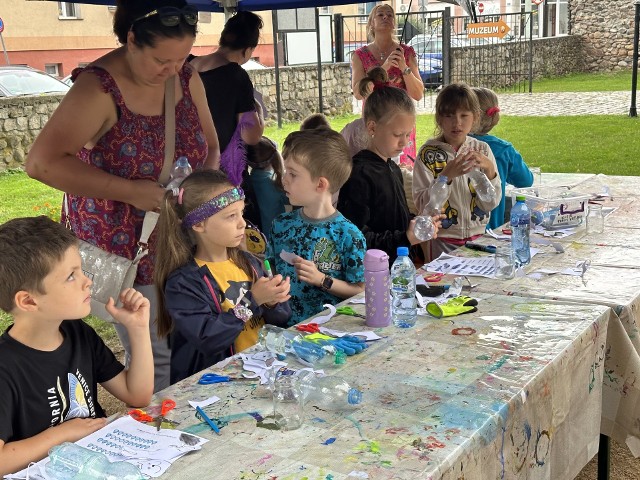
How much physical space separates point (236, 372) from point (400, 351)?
494 mm

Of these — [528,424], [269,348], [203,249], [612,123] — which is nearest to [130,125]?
[203,249]

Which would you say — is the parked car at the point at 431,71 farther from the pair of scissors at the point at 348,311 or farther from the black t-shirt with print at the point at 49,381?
the black t-shirt with print at the point at 49,381

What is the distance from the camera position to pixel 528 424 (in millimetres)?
2146

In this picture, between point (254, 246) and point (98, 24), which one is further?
point (98, 24)

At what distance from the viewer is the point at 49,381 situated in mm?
1976

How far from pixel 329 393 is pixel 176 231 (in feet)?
2.78

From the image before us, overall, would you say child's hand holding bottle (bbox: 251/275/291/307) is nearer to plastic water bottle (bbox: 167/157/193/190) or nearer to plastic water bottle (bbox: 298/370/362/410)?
plastic water bottle (bbox: 298/370/362/410)

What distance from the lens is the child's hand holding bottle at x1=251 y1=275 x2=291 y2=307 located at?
2492 millimetres

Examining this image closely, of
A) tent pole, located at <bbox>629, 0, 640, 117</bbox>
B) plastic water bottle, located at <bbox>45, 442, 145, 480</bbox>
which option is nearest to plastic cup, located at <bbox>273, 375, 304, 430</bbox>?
plastic water bottle, located at <bbox>45, 442, 145, 480</bbox>

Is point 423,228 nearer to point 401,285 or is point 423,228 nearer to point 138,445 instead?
point 401,285

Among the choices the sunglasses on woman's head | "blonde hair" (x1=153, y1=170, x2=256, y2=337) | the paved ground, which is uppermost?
the sunglasses on woman's head

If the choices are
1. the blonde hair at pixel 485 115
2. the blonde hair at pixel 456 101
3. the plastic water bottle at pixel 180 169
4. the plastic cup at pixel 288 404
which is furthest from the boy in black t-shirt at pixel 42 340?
the blonde hair at pixel 485 115

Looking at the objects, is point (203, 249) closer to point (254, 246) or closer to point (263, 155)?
point (254, 246)

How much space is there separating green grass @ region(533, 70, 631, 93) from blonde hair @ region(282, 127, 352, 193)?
16985 mm
